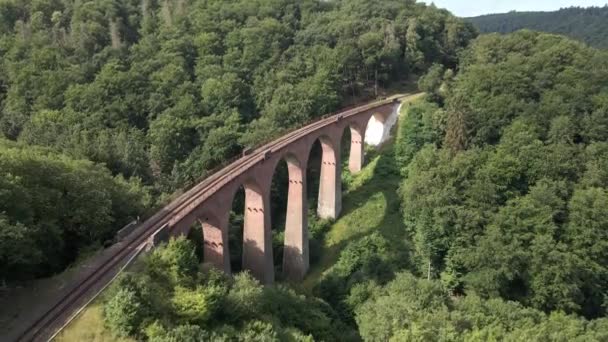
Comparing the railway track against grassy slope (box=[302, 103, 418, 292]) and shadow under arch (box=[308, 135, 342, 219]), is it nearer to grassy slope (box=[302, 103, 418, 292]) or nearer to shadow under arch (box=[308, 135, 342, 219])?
shadow under arch (box=[308, 135, 342, 219])

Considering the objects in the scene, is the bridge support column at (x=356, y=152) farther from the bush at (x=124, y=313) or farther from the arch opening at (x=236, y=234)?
the bush at (x=124, y=313)

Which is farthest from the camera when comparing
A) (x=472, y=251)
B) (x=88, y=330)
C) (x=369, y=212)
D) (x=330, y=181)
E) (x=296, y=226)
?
(x=330, y=181)

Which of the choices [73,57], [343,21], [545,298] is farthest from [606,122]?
[73,57]

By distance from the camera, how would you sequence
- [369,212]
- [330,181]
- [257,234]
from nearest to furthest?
[257,234] → [369,212] → [330,181]

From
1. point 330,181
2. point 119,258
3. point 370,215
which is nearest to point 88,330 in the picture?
point 119,258

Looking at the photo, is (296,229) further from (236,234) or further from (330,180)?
(330,180)

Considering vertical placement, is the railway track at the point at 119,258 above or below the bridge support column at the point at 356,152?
above

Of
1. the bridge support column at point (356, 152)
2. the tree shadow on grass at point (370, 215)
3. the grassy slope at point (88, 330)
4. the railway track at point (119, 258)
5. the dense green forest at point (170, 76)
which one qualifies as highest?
the dense green forest at point (170, 76)

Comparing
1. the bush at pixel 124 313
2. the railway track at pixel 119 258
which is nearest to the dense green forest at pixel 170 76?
the railway track at pixel 119 258
